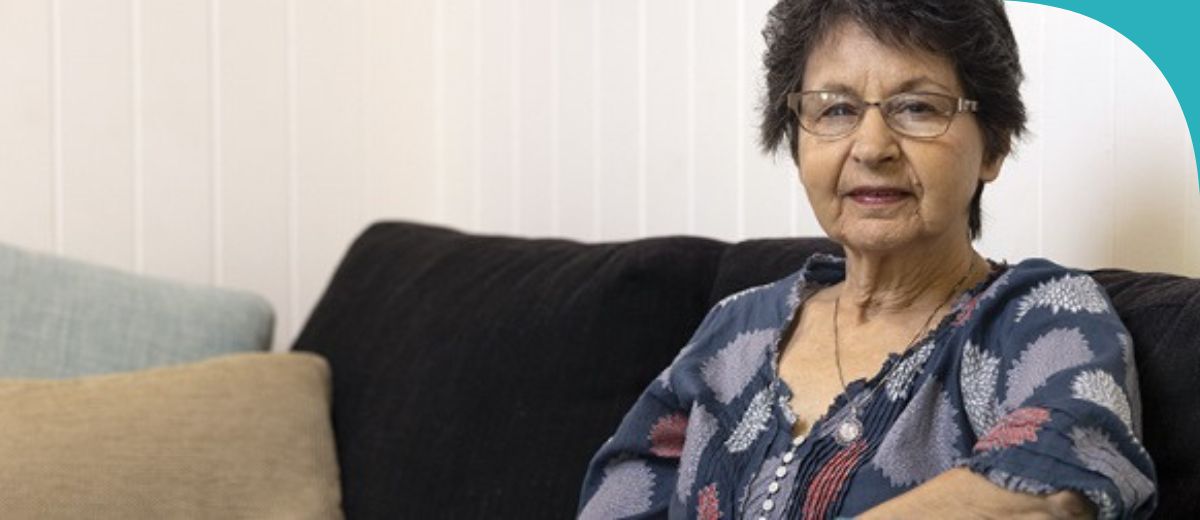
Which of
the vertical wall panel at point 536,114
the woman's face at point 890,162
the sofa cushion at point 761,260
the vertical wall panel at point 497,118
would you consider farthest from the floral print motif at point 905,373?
the vertical wall panel at point 497,118

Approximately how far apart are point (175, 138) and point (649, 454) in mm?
1384

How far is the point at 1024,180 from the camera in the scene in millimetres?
2311

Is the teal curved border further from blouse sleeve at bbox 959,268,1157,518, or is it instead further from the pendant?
the pendant

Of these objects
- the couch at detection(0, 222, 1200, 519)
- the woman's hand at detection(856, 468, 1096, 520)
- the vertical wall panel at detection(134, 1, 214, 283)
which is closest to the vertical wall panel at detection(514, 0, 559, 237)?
the couch at detection(0, 222, 1200, 519)

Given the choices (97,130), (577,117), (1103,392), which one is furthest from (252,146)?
(1103,392)

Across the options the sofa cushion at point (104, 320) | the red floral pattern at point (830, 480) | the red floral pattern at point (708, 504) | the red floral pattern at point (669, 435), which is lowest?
the sofa cushion at point (104, 320)

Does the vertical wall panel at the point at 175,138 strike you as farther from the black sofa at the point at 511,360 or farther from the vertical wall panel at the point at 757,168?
the vertical wall panel at the point at 757,168

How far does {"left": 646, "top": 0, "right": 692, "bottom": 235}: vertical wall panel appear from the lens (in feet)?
9.49

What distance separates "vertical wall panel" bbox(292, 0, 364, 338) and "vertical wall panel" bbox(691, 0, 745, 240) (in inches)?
33.1

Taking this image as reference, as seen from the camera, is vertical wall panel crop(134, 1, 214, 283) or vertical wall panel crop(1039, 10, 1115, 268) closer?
vertical wall panel crop(1039, 10, 1115, 268)

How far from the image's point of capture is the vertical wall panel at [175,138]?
3242 millimetres

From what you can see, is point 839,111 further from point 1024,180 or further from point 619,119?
point 619,119

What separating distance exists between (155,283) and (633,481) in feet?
3.40

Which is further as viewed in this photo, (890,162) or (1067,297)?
(890,162)
